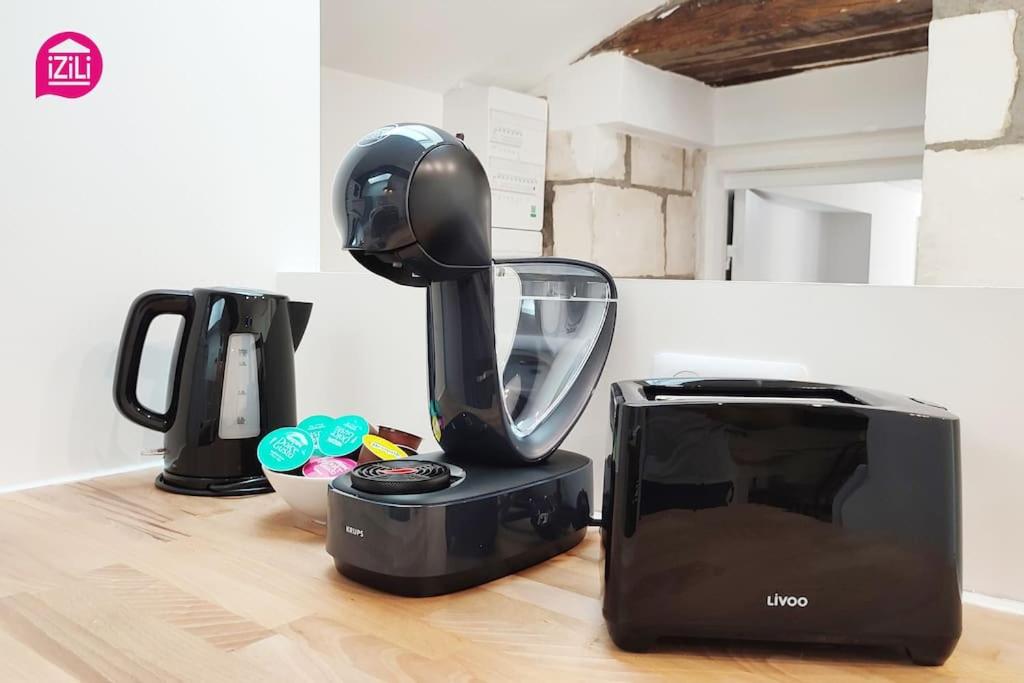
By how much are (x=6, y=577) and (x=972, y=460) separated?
718 mm

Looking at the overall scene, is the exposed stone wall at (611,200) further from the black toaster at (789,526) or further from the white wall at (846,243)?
the black toaster at (789,526)

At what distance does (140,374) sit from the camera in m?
0.94

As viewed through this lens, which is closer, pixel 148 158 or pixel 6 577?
pixel 6 577

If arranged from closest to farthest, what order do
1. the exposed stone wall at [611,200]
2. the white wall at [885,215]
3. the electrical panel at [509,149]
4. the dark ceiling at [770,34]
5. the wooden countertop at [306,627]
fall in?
1. the wooden countertop at [306,627]
2. the dark ceiling at [770,34]
3. the electrical panel at [509,149]
4. the exposed stone wall at [611,200]
5. the white wall at [885,215]

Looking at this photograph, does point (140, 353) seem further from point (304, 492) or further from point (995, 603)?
point (995, 603)

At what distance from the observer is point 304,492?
709 mm

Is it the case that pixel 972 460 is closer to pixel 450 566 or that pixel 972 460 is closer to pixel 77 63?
pixel 450 566

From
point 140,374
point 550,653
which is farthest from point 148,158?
point 550,653

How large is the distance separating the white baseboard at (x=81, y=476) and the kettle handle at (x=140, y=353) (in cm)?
14

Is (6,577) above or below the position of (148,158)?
below

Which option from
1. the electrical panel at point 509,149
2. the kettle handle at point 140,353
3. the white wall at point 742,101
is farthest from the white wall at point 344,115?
the kettle handle at point 140,353

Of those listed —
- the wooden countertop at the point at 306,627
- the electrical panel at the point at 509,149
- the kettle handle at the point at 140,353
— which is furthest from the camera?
the electrical panel at the point at 509,149

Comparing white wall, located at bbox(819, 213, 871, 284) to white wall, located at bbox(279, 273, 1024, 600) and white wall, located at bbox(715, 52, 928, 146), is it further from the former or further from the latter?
white wall, located at bbox(279, 273, 1024, 600)

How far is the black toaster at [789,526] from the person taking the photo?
1.54 feet
